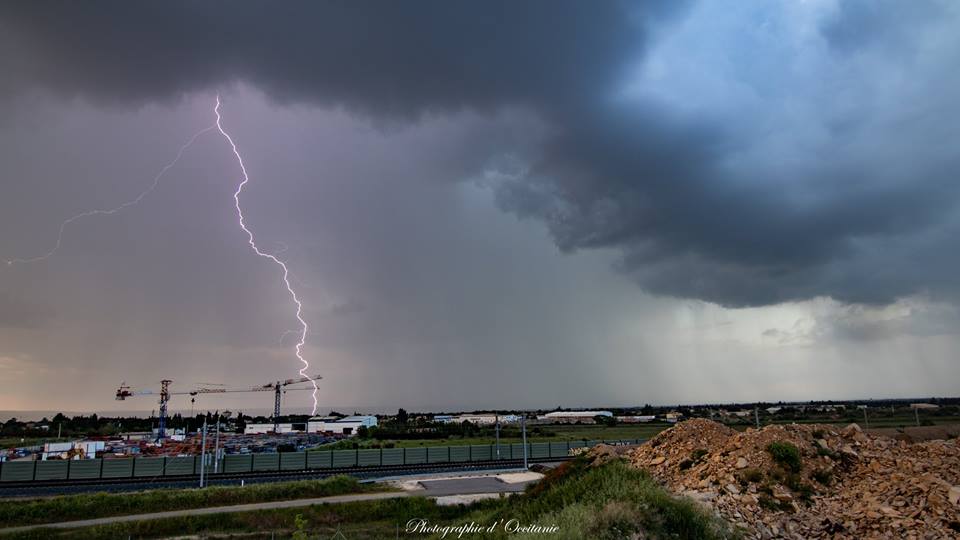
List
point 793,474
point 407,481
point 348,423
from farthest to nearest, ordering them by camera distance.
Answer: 1. point 348,423
2. point 407,481
3. point 793,474

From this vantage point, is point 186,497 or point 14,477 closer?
point 186,497

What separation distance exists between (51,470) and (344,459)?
30808 millimetres

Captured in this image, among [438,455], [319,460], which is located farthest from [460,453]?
[319,460]

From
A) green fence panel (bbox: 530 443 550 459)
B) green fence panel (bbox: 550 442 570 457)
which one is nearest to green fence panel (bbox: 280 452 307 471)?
green fence panel (bbox: 530 443 550 459)

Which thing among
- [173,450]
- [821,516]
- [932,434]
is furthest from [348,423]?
[821,516]

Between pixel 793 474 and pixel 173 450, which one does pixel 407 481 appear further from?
pixel 173 450

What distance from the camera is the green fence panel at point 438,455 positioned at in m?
73.9

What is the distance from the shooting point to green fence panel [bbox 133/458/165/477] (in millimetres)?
61656

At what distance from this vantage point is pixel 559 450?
3056 inches

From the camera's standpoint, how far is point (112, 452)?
95.5 m

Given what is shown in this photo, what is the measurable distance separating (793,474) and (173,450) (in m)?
107

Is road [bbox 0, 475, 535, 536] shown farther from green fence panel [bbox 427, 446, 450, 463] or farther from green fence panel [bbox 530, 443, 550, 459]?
green fence panel [bbox 530, 443, 550, 459]

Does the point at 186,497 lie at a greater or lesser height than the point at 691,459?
lesser

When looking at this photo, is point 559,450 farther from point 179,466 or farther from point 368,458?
point 179,466
